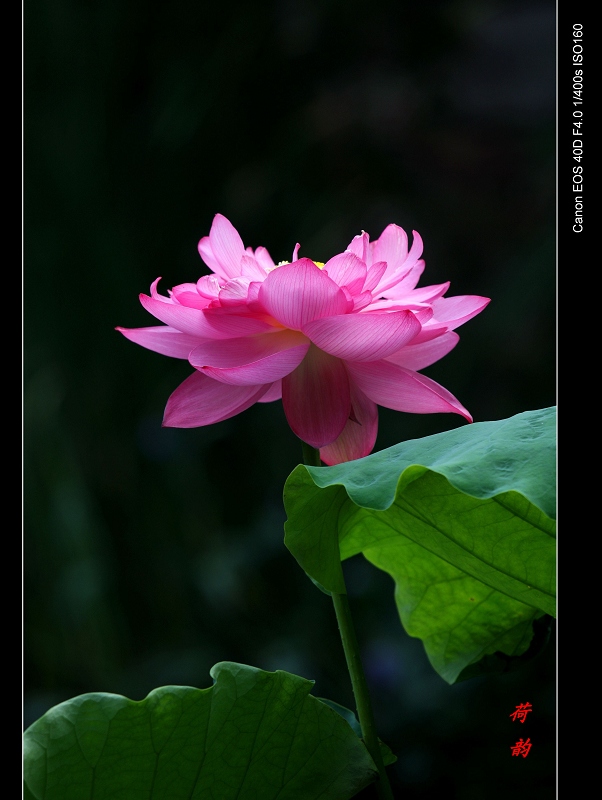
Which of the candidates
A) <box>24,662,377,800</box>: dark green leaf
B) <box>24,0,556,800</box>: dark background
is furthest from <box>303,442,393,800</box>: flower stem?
<box>24,0,556,800</box>: dark background

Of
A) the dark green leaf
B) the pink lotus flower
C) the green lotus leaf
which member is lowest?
the dark green leaf

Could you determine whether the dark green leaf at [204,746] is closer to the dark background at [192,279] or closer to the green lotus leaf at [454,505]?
the green lotus leaf at [454,505]

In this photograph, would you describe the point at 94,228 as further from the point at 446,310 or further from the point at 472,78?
the point at 446,310

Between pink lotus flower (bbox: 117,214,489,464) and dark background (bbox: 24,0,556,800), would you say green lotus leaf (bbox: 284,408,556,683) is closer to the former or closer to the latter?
pink lotus flower (bbox: 117,214,489,464)

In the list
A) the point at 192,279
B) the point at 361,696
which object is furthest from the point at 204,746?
the point at 192,279

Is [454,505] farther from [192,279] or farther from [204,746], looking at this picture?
[192,279]
